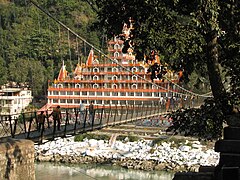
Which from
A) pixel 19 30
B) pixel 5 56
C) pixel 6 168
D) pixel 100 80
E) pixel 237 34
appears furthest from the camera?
pixel 19 30

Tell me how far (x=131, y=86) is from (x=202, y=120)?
18881 mm

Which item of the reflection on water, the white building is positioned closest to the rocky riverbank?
the reflection on water

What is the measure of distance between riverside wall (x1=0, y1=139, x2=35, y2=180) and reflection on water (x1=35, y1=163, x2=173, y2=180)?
29.1 feet

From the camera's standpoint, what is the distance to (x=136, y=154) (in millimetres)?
16312

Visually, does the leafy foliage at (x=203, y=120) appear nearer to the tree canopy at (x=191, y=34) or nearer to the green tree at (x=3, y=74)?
the tree canopy at (x=191, y=34)

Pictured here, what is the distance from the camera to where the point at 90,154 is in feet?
55.5

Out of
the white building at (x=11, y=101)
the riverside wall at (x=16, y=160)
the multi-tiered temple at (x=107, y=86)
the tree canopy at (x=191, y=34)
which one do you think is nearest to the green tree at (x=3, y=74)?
the white building at (x=11, y=101)

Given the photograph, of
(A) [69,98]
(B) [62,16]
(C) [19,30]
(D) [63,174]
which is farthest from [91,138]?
(B) [62,16]

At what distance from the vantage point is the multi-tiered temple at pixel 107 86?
2153cm

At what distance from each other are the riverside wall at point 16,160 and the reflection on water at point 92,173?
8877 mm

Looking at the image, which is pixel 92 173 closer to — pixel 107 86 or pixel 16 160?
pixel 107 86

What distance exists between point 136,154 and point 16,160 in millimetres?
11729

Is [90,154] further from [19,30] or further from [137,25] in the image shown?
[19,30]

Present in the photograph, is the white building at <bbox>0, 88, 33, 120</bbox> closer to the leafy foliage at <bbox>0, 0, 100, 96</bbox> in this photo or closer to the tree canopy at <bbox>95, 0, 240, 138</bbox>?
the leafy foliage at <bbox>0, 0, 100, 96</bbox>
